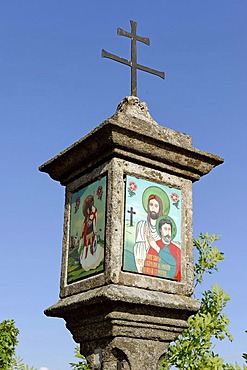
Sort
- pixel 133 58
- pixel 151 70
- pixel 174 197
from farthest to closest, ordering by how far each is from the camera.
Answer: pixel 151 70, pixel 133 58, pixel 174 197

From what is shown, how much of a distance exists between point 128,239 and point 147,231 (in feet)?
0.83

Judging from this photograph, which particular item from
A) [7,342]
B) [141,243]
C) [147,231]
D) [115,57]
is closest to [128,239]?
[141,243]

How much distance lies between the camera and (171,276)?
520cm

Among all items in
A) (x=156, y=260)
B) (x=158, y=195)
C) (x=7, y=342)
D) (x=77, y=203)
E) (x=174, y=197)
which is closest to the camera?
(x=156, y=260)

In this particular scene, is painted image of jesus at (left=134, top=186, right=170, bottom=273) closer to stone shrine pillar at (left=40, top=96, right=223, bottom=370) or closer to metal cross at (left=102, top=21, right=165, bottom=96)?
stone shrine pillar at (left=40, top=96, right=223, bottom=370)

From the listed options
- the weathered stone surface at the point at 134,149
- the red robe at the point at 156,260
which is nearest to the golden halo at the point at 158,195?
the weathered stone surface at the point at 134,149

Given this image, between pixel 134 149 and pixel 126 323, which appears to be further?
pixel 134 149

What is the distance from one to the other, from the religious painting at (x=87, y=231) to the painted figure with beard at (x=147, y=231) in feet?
1.05

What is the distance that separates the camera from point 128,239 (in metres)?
4.97

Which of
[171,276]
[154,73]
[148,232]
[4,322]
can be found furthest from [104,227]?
[4,322]

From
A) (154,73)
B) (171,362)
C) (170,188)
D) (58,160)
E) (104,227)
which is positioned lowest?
(171,362)

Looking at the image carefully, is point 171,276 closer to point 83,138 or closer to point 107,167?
point 107,167

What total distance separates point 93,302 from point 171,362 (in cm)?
334

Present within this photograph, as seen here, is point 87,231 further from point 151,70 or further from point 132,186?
point 151,70
